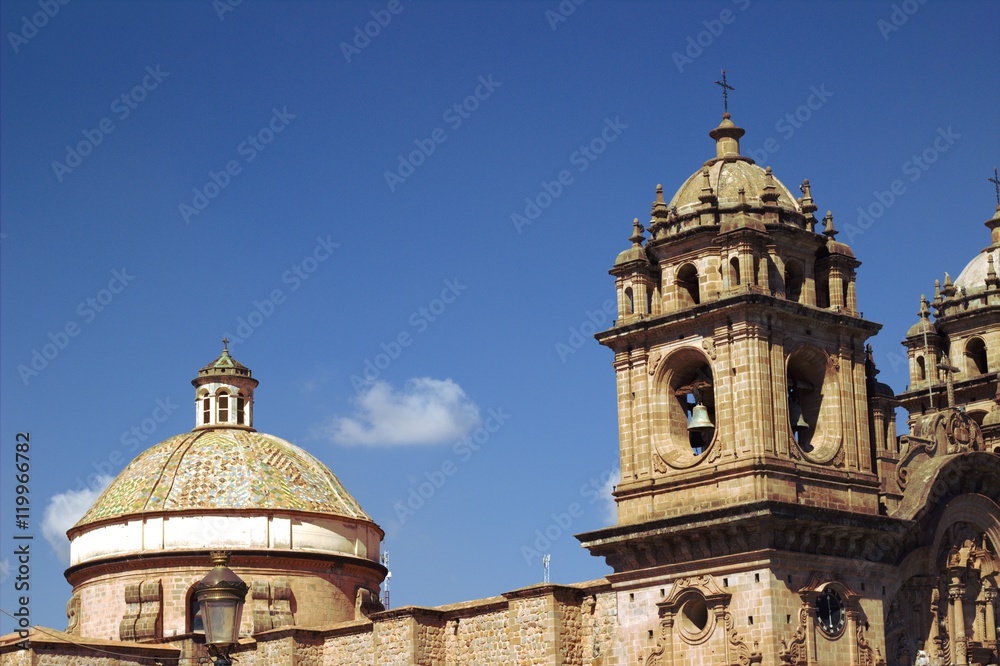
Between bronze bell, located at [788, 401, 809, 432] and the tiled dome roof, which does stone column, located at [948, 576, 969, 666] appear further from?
the tiled dome roof

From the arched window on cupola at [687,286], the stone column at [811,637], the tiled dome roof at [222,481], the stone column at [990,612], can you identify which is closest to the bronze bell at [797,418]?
the arched window on cupola at [687,286]

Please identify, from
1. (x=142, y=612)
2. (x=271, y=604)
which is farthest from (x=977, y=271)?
(x=142, y=612)

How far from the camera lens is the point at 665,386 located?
35.5m

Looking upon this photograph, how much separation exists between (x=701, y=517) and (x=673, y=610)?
213cm

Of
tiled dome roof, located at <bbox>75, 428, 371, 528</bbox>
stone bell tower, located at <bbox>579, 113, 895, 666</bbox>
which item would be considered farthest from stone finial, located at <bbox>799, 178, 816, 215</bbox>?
tiled dome roof, located at <bbox>75, 428, 371, 528</bbox>

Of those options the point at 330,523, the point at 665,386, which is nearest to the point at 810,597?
the point at 665,386

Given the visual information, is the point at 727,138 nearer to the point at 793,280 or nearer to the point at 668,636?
the point at 793,280

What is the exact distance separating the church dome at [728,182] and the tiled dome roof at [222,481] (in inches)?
648

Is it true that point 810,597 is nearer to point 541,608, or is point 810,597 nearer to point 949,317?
point 541,608

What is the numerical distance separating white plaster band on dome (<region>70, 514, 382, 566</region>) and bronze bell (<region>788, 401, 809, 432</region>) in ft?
55.7

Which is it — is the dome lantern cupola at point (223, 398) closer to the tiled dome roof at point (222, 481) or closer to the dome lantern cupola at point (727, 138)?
the tiled dome roof at point (222, 481)

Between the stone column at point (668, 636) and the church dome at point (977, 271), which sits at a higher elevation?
the church dome at point (977, 271)

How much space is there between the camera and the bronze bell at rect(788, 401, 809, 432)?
3538 centimetres

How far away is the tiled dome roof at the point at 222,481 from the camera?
47469 millimetres
